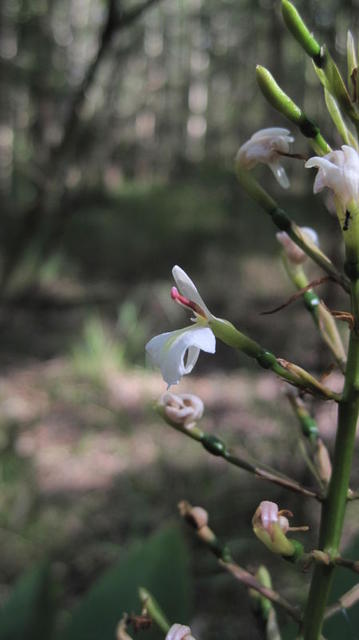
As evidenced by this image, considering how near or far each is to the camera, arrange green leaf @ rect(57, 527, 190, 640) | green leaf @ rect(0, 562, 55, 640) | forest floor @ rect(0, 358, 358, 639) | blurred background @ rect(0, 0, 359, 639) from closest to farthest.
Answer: green leaf @ rect(57, 527, 190, 640) → green leaf @ rect(0, 562, 55, 640) → blurred background @ rect(0, 0, 359, 639) → forest floor @ rect(0, 358, 358, 639)

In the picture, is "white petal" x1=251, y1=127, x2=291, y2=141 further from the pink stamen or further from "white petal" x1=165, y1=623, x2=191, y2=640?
"white petal" x1=165, y1=623, x2=191, y2=640

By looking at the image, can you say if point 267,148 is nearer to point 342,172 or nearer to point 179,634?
point 342,172

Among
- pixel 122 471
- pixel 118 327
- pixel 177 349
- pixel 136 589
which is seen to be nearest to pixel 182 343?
pixel 177 349

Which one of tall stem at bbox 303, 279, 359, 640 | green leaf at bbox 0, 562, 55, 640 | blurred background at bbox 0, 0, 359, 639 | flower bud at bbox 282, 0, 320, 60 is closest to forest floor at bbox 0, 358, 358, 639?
blurred background at bbox 0, 0, 359, 639

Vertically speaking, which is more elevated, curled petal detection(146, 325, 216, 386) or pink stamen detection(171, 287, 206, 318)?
pink stamen detection(171, 287, 206, 318)

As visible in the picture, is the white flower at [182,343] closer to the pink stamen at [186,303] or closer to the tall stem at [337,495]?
the pink stamen at [186,303]

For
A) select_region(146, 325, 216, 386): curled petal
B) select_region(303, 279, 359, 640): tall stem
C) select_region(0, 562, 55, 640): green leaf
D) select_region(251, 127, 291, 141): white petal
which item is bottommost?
select_region(0, 562, 55, 640): green leaf

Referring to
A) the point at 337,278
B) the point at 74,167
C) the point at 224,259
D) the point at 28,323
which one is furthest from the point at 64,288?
the point at 337,278
